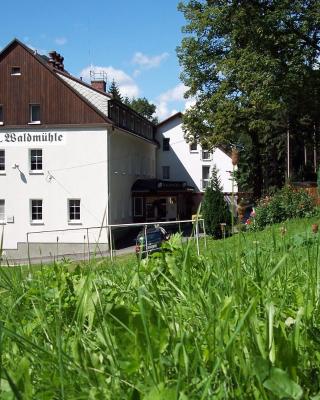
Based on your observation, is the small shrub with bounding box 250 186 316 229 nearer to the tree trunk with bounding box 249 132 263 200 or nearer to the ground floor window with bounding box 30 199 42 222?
the tree trunk with bounding box 249 132 263 200

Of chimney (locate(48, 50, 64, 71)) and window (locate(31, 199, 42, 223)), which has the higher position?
chimney (locate(48, 50, 64, 71))

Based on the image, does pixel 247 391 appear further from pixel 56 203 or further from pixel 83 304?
pixel 56 203

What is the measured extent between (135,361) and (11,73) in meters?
43.4

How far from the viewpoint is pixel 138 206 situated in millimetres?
53000

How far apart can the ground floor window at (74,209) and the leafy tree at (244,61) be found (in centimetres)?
986

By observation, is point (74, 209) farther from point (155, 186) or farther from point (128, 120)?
point (155, 186)

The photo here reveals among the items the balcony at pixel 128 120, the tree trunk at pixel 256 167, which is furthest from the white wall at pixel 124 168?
the tree trunk at pixel 256 167

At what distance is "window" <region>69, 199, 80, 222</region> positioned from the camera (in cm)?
4253

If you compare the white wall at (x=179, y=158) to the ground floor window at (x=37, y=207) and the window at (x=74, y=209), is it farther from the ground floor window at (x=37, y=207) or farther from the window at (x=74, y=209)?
the ground floor window at (x=37, y=207)

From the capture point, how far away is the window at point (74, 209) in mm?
42531

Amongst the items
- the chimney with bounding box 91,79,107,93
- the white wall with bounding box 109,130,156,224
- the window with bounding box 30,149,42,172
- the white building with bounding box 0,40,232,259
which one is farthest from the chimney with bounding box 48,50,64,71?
the window with bounding box 30,149,42,172

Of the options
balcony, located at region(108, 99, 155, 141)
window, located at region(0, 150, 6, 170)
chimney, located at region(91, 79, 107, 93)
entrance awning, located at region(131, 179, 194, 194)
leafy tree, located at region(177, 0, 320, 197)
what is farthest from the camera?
chimney, located at region(91, 79, 107, 93)

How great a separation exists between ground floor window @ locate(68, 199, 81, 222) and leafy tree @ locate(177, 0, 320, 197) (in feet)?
32.3

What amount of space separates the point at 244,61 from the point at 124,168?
69.4 ft
